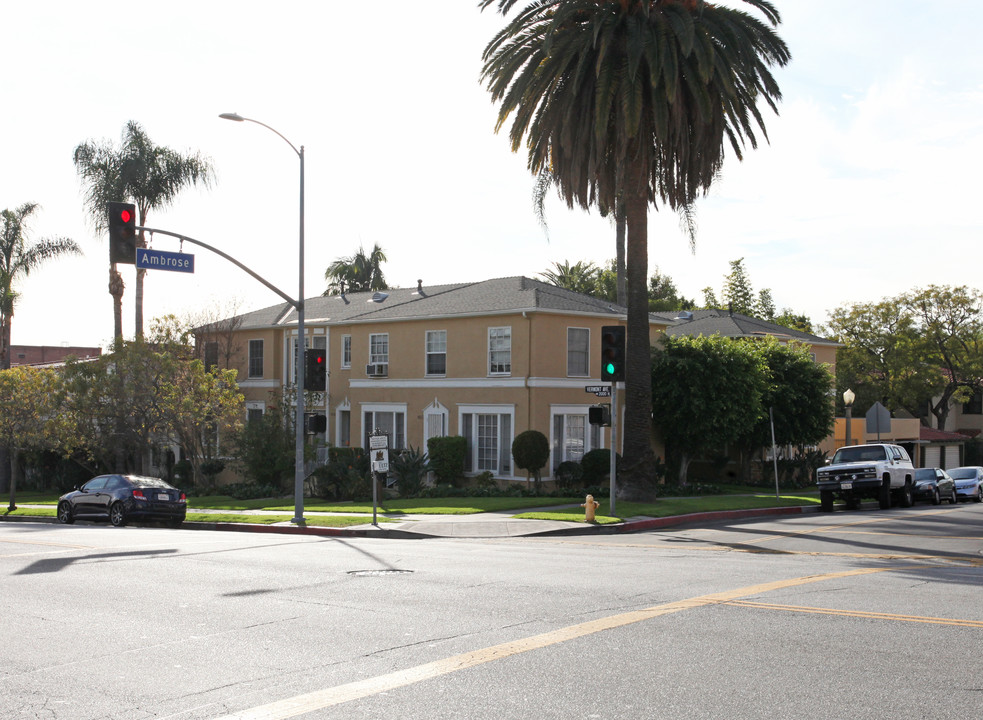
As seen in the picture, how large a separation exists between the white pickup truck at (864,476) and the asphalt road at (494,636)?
12.8 m

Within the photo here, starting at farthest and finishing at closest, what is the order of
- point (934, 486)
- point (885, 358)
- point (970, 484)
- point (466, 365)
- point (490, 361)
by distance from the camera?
point (885, 358), point (970, 484), point (466, 365), point (490, 361), point (934, 486)

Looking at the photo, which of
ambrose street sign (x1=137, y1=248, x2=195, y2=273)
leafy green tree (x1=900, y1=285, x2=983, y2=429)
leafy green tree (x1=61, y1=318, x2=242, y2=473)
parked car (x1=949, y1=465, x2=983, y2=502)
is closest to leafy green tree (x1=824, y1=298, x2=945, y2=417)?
leafy green tree (x1=900, y1=285, x2=983, y2=429)

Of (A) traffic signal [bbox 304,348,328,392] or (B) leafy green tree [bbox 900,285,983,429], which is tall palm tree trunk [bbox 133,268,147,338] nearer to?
(A) traffic signal [bbox 304,348,328,392]

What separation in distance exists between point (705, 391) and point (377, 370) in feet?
40.6

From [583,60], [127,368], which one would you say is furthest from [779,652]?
[127,368]

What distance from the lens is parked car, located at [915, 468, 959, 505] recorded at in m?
32.2

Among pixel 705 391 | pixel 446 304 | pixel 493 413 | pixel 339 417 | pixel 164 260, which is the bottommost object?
pixel 339 417

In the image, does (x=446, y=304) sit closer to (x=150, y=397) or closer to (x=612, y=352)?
(x=150, y=397)

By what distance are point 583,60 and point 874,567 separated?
15166 millimetres

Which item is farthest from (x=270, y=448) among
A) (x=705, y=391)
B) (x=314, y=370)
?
(x=705, y=391)

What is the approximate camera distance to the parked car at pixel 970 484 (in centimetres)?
3556

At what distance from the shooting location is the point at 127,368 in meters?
36.9

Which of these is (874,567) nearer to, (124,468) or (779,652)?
(779,652)

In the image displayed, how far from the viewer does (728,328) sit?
45.3 meters
